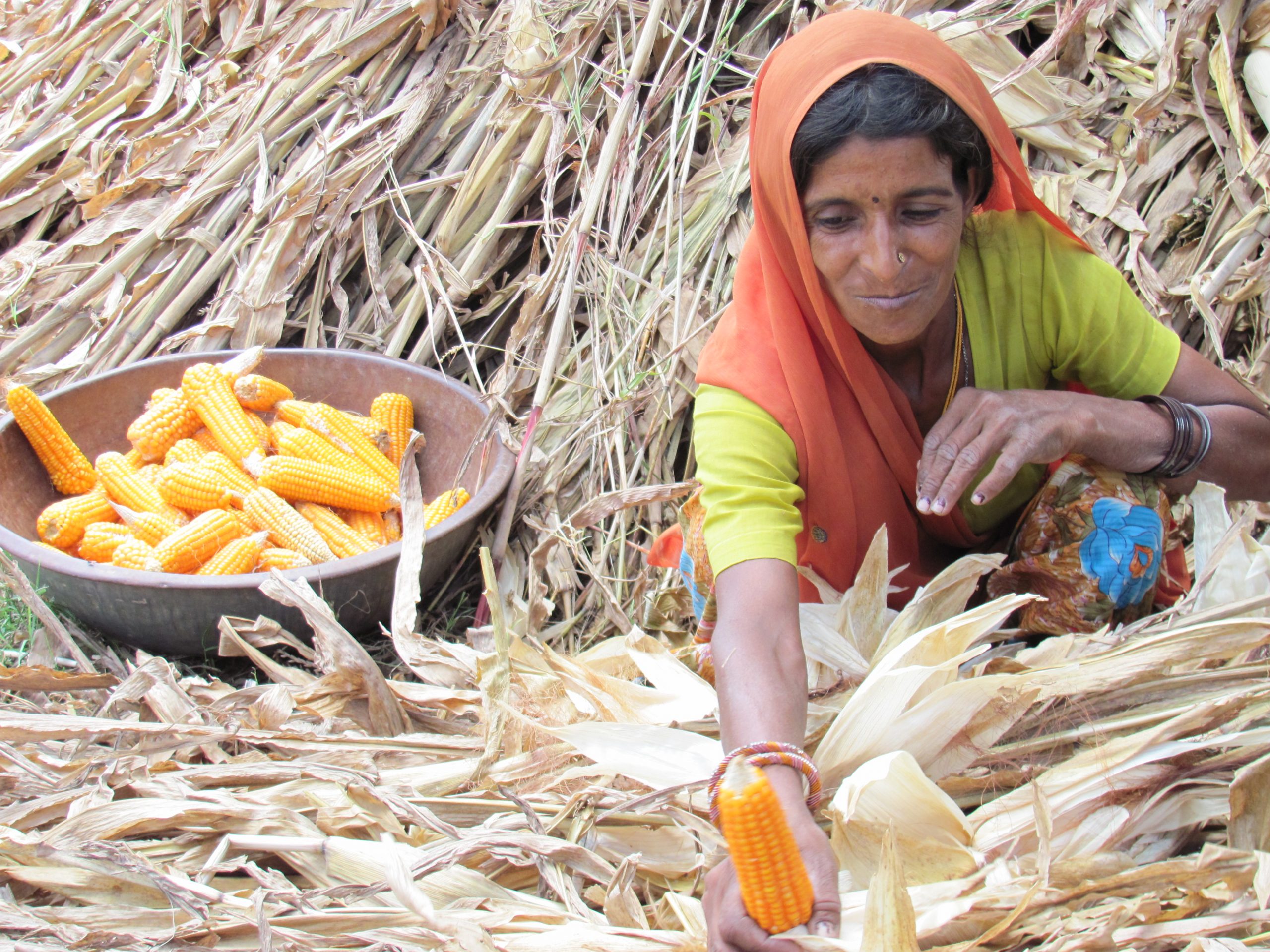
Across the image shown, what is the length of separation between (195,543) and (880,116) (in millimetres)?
1883

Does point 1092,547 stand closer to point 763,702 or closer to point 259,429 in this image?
point 763,702

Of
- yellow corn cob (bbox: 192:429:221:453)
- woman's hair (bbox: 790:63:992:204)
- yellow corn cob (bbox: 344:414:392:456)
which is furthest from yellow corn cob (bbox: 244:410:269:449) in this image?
woman's hair (bbox: 790:63:992:204)

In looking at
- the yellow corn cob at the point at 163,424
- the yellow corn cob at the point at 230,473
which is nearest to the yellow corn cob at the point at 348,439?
the yellow corn cob at the point at 230,473

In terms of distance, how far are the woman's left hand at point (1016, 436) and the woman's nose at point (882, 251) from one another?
0.25 metres

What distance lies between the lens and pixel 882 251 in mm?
1460

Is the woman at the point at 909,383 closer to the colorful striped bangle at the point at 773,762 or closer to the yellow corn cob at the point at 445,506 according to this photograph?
the colorful striped bangle at the point at 773,762

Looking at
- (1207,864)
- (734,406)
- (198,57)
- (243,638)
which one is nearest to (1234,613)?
(1207,864)

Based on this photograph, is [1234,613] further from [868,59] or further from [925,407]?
[868,59]

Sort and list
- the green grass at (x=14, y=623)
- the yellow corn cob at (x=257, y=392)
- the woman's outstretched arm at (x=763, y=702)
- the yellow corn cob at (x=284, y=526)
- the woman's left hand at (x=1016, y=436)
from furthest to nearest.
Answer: the yellow corn cob at (x=257, y=392) → the yellow corn cob at (x=284, y=526) → the green grass at (x=14, y=623) → the woman's left hand at (x=1016, y=436) → the woman's outstretched arm at (x=763, y=702)

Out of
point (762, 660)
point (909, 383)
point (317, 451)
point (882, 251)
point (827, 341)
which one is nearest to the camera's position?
point (762, 660)

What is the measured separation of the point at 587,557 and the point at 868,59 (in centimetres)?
151

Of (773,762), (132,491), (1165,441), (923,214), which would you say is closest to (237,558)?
(132,491)

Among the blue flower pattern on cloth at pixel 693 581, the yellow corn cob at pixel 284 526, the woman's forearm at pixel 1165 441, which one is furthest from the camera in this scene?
the yellow corn cob at pixel 284 526

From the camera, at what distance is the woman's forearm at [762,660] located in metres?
1.30
